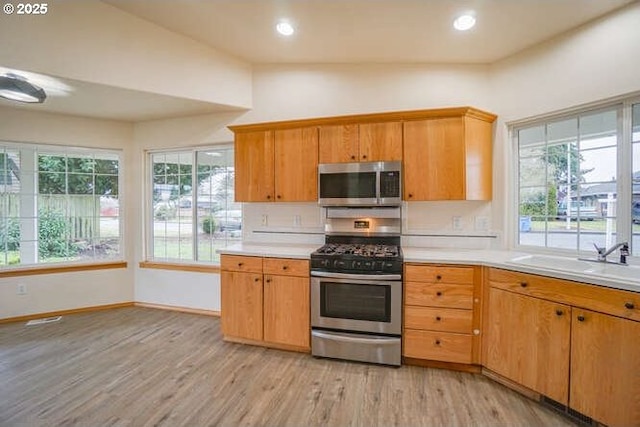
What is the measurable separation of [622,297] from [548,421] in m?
0.88

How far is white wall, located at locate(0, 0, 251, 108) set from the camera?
241cm

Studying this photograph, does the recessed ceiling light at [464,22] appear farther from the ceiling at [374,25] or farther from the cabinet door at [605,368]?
the cabinet door at [605,368]

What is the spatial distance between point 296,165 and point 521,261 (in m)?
2.07

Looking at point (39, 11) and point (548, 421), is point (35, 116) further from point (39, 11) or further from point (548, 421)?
point (548, 421)

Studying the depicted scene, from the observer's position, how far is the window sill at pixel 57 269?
11.9 feet

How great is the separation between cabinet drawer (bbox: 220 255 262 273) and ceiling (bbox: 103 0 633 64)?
2.03m

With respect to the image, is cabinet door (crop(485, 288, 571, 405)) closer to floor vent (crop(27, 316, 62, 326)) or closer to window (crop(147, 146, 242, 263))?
window (crop(147, 146, 242, 263))

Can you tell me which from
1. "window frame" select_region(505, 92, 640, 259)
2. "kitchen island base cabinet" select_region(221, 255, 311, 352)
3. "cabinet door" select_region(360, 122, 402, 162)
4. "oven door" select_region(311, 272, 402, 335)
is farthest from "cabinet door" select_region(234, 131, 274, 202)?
"window frame" select_region(505, 92, 640, 259)

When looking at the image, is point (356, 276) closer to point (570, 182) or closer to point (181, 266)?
point (570, 182)

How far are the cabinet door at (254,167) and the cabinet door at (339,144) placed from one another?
55 centimetres

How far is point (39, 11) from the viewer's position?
7.95 ft

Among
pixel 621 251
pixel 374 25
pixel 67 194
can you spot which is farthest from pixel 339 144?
pixel 67 194

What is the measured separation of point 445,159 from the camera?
2.79m

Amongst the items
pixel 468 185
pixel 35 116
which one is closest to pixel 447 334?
pixel 468 185
